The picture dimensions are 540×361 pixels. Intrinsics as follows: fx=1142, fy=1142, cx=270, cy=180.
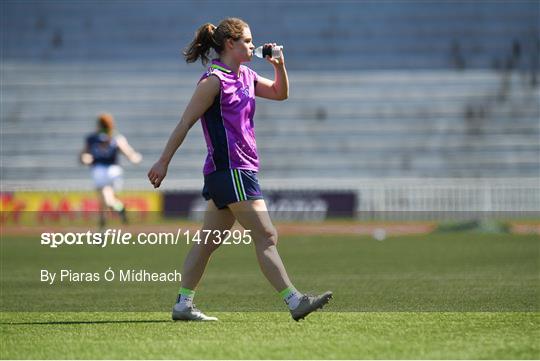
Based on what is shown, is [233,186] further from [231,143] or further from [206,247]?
[206,247]

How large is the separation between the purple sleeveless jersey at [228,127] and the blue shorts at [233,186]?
0.12 ft

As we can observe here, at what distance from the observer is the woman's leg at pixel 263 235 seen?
22.4ft

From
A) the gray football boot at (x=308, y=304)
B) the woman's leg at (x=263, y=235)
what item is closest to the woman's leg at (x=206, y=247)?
the woman's leg at (x=263, y=235)

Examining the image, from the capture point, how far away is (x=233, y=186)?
268 inches

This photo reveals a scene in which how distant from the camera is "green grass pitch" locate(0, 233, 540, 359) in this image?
18.9 feet

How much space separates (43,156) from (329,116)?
302 inches

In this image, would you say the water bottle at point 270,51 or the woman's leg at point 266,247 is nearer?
the woman's leg at point 266,247

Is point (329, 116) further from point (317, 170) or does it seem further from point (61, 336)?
point (61, 336)

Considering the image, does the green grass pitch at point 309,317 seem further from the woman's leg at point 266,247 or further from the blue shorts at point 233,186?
the blue shorts at point 233,186

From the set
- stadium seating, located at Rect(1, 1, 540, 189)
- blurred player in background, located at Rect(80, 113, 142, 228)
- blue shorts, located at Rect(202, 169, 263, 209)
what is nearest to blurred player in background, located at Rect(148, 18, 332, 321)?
blue shorts, located at Rect(202, 169, 263, 209)

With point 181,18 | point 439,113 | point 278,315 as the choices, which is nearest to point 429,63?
point 439,113

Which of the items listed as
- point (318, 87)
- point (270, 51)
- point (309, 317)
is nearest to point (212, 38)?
point (270, 51)

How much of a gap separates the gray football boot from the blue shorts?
2.26 feet

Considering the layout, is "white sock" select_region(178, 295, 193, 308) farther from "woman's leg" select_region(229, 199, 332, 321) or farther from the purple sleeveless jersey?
the purple sleeveless jersey
